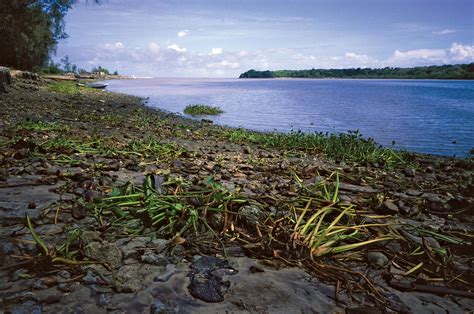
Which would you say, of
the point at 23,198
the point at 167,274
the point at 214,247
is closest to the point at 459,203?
the point at 214,247

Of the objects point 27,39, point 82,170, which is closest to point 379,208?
point 82,170

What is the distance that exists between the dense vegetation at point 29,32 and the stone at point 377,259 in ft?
97.1

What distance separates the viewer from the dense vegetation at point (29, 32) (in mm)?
26733

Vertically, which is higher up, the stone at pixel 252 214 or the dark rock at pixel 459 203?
the stone at pixel 252 214

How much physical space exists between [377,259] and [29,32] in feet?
164

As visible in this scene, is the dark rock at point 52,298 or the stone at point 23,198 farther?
the stone at point 23,198

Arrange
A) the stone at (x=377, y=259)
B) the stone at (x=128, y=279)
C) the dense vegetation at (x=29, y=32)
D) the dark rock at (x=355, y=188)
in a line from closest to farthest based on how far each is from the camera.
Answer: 1. the stone at (x=128, y=279)
2. the stone at (x=377, y=259)
3. the dark rock at (x=355, y=188)
4. the dense vegetation at (x=29, y=32)

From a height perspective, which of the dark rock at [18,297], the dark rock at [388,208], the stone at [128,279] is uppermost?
the dark rock at [18,297]

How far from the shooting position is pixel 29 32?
40969 mm

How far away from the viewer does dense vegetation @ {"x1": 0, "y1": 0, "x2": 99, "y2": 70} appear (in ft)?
87.7

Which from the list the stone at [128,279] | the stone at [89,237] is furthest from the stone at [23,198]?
the stone at [128,279]

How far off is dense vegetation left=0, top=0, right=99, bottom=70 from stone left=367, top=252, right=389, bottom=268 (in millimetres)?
29588

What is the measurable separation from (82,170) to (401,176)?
6.83 m

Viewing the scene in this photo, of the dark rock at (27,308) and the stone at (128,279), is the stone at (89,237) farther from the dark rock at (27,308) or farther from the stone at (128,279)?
the dark rock at (27,308)
